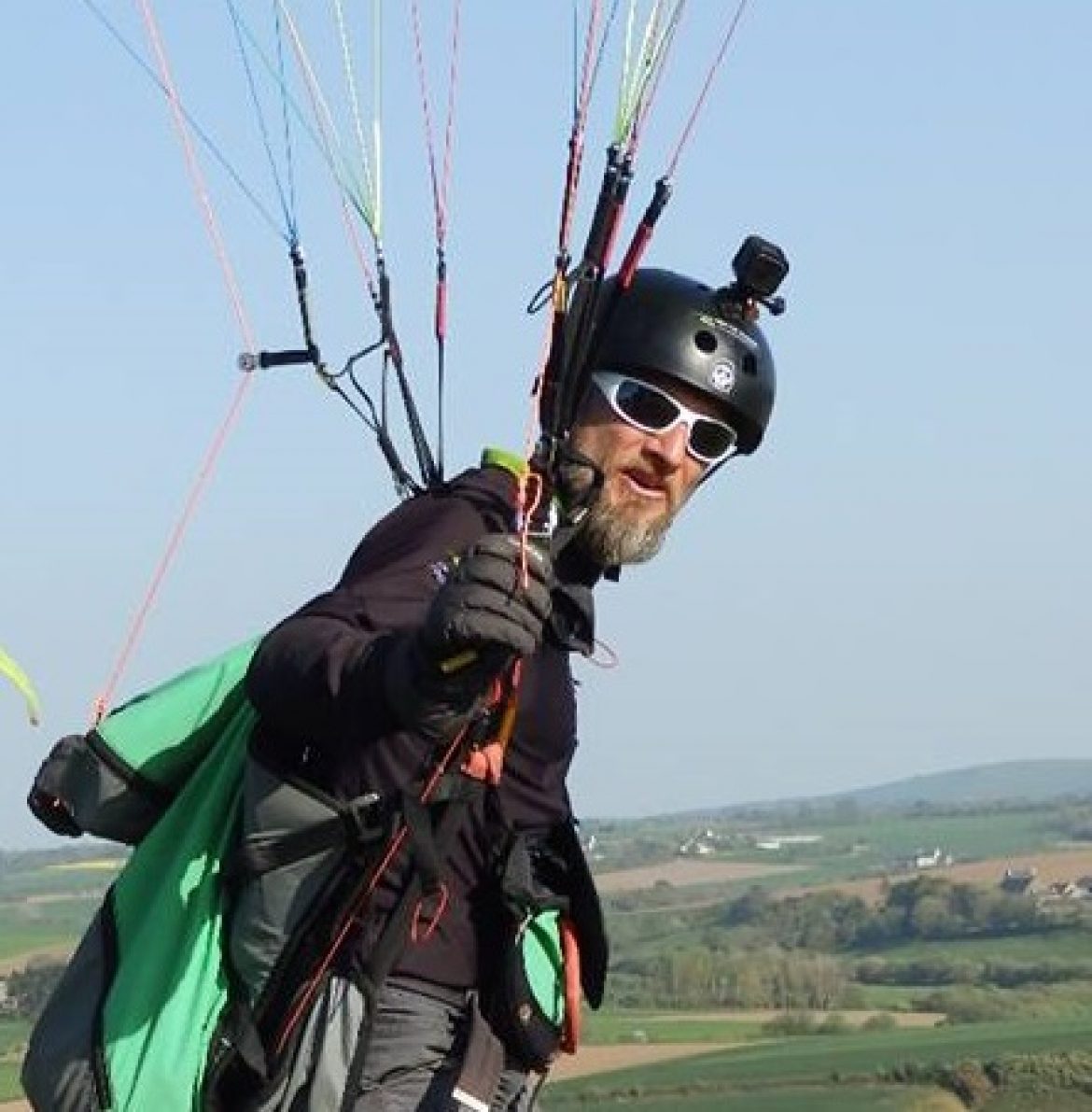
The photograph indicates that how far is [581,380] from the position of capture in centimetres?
373

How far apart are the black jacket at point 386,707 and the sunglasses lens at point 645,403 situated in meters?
0.26

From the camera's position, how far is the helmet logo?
12.9ft

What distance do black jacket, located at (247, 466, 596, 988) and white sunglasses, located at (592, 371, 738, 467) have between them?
26 cm

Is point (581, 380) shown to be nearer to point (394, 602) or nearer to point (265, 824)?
point (394, 602)

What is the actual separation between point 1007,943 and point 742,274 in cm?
4353

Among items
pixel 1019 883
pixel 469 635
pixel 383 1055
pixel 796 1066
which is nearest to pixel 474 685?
pixel 469 635

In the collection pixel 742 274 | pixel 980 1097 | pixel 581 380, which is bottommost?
Answer: pixel 980 1097

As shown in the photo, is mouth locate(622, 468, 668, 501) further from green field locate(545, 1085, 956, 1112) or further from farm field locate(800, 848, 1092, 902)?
farm field locate(800, 848, 1092, 902)

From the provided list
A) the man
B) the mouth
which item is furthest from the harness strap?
the mouth

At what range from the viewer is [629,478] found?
3803 mm

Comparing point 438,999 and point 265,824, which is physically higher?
point 265,824

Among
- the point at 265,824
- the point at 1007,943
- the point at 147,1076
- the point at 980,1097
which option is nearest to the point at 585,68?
the point at 265,824

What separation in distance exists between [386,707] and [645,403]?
105cm

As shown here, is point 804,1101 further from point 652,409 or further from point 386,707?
point 386,707
